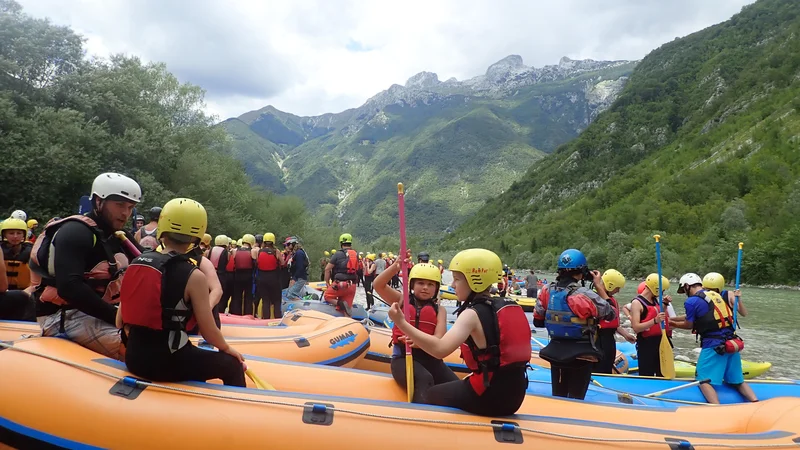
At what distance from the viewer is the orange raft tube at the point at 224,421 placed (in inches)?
112

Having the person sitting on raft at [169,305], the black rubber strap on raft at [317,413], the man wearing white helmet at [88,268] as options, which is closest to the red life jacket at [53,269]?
the man wearing white helmet at [88,268]

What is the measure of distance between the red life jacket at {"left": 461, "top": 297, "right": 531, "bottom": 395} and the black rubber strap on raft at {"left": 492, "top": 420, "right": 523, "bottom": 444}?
0.82ft

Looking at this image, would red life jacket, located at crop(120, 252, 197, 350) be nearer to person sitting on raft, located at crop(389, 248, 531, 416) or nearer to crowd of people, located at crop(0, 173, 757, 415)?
crowd of people, located at crop(0, 173, 757, 415)

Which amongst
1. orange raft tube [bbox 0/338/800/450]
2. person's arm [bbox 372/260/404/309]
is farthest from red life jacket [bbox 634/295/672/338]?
person's arm [bbox 372/260/404/309]

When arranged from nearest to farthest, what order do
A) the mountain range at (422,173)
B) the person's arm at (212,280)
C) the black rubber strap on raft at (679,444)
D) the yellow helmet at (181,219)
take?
the yellow helmet at (181,219) < the black rubber strap on raft at (679,444) < the person's arm at (212,280) < the mountain range at (422,173)

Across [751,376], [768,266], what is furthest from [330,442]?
[768,266]

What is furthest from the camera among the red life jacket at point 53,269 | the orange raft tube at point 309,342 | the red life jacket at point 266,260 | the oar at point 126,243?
the red life jacket at point 266,260

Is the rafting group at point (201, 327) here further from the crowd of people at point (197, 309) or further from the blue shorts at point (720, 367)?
the blue shorts at point (720, 367)

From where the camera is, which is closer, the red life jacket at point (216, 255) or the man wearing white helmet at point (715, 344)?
the man wearing white helmet at point (715, 344)

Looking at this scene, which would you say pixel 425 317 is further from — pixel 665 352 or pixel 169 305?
pixel 665 352

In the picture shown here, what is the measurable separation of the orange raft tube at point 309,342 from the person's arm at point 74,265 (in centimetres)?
197

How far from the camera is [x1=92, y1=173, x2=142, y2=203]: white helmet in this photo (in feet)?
11.3

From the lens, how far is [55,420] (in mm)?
2854

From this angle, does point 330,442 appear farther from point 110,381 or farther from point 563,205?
point 563,205
